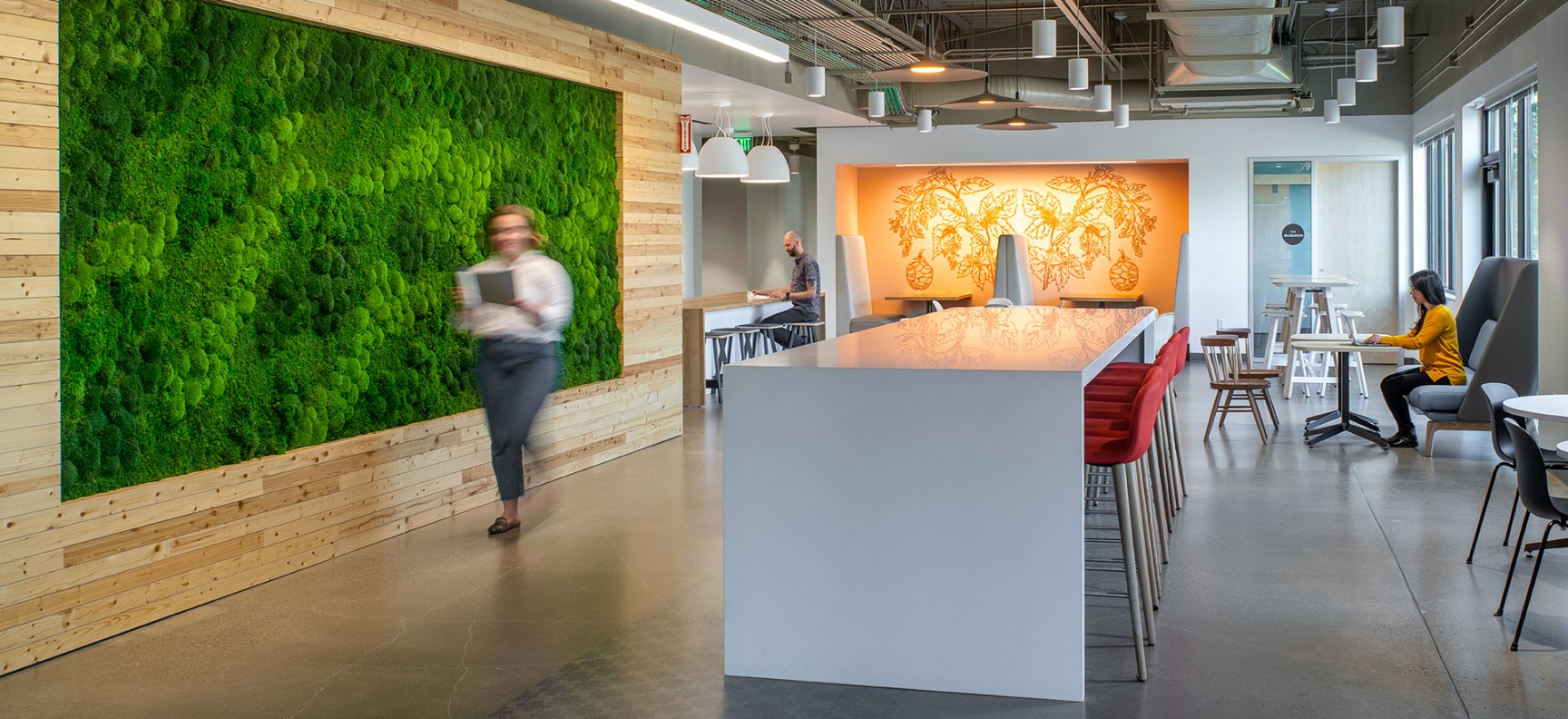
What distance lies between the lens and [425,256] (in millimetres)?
6371

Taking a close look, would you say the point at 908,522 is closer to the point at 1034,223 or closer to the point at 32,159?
the point at 32,159

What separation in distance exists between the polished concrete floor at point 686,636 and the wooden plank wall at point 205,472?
130 millimetres

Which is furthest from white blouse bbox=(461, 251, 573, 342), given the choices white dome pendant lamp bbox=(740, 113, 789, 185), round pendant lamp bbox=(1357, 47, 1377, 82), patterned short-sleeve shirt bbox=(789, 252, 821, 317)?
round pendant lamp bbox=(1357, 47, 1377, 82)

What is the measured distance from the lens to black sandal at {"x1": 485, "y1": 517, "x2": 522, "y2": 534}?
6.05 metres

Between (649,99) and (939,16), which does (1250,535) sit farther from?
(939,16)

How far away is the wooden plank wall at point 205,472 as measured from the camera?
416 centimetres

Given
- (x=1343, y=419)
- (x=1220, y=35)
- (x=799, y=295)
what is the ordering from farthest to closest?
1. (x=799, y=295)
2. (x=1220, y=35)
3. (x=1343, y=419)

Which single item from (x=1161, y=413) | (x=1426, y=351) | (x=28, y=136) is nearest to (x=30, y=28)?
(x=28, y=136)

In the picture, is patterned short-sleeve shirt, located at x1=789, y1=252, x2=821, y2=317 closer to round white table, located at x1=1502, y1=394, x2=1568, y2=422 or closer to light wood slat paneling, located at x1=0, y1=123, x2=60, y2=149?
round white table, located at x1=1502, y1=394, x2=1568, y2=422

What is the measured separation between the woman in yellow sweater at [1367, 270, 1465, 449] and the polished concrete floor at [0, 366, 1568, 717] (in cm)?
219

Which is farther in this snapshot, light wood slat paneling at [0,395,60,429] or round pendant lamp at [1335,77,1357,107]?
round pendant lamp at [1335,77,1357,107]

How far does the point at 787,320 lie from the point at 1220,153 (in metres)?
6.08

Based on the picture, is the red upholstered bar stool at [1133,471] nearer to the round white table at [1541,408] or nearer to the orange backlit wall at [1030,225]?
the round white table at [1541,408]

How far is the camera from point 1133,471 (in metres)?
4.34
